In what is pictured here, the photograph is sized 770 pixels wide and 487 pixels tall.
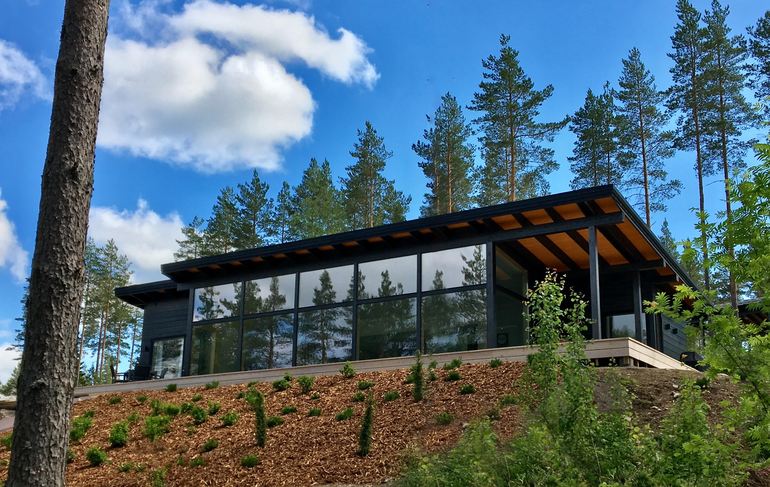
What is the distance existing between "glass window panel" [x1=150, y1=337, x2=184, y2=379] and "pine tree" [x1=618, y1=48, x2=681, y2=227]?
1757 cm

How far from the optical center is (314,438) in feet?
29.2

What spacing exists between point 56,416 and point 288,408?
19.5ft

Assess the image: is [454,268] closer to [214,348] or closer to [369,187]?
[214,348]

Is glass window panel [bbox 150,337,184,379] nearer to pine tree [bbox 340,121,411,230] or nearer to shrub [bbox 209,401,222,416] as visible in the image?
shrub [bbox 209,401,222,416]

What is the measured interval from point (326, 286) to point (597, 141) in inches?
644

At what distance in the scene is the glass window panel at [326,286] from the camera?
1431cm

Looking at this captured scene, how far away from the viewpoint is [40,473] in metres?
4.50

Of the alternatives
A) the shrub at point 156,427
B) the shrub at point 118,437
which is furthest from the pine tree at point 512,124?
the shrub at point 118,437

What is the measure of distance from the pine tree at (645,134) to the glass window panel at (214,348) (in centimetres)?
1695

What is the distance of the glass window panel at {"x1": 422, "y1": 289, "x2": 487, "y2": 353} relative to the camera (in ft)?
41.1

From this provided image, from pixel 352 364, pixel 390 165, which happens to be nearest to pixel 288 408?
pixel 352 364

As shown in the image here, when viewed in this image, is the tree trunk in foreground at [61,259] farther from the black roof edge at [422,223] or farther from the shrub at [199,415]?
the black roof edge at [422,223]

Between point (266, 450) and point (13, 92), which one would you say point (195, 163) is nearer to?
point (13, 92)

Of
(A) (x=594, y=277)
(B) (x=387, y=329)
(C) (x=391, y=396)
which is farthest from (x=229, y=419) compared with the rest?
(A) (x=594, y=277)
